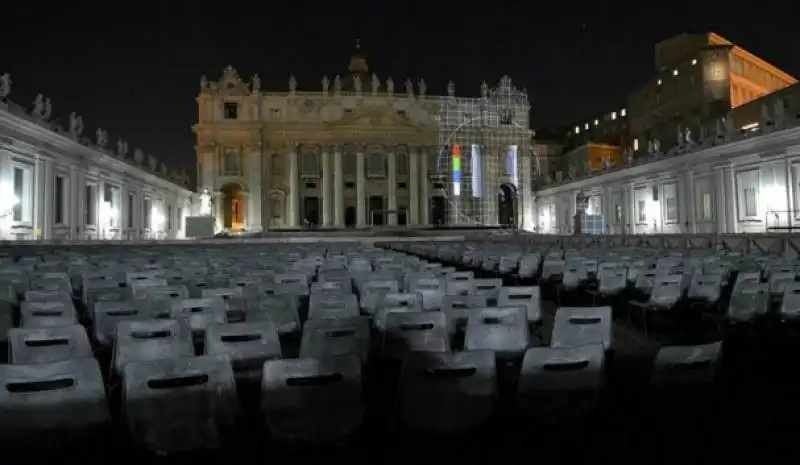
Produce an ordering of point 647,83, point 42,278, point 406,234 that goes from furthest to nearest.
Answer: point 647,83 < point 406,234 < point 42,278

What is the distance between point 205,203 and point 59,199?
32.4 m

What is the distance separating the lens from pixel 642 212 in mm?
40500

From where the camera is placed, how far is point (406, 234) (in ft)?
157

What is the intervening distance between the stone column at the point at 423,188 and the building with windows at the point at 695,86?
888 inches

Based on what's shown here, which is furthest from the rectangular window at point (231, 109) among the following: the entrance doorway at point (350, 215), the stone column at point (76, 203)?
the stone column at point (76, 203)

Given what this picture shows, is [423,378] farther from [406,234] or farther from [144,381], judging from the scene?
[406,234]

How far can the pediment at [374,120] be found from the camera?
68.6 metres

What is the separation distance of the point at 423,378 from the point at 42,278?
7.69 metres

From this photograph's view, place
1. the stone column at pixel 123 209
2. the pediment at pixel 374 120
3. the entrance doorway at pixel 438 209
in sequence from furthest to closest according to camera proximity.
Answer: the entrance doorway at pixel 438 209 < the pediment at pixel 374 120 < the stone column at pixel 123 209

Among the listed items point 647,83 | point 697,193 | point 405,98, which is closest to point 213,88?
point 405,98

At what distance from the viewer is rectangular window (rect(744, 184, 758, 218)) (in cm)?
3028

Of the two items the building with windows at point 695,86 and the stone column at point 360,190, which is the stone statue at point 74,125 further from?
the building with windows at point 695,86

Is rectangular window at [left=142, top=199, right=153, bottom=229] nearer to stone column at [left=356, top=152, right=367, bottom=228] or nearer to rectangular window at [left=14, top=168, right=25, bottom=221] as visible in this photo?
rectangular window at [left=14, top=168, right=25, bottom=221]

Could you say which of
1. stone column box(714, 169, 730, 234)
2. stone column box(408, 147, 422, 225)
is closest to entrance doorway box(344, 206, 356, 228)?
stone column box(408, 147, 422, 225)
